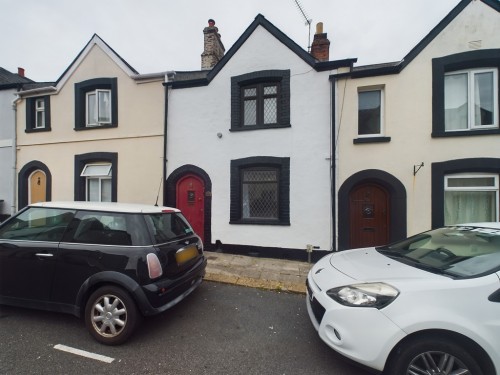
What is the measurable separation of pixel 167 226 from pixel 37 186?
28.0ft

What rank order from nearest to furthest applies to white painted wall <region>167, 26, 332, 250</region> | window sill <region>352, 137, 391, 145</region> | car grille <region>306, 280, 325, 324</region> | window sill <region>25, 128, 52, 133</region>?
car grille <region>306, 280, 325, 324</region>
window sill <region>352, 137, 391, 145</region>
white painted wall <region>167, 26, 332, 250</region>
window sill <region>25, 128, 52, 133</region>

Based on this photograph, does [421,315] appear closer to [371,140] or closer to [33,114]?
[371,140]

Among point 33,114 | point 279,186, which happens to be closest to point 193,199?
point 279,186

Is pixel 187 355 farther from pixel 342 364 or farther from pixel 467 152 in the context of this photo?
pixel 467 152

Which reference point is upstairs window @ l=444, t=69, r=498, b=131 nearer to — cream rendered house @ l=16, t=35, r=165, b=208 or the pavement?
the pavement

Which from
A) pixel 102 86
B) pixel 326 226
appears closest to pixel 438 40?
pixel 326 226

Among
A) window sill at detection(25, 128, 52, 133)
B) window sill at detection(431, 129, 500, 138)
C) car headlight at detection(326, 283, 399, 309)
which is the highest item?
window sill at detection(25, 128, 52, 133)

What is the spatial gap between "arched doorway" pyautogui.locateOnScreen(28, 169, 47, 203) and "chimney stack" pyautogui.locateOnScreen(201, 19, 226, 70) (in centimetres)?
722

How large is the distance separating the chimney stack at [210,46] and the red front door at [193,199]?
15.4ft

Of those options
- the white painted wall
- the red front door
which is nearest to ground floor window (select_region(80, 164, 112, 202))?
the white painted wall

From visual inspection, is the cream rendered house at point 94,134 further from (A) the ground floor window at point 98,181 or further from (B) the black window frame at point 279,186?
(B) the black window frame at point 279,186

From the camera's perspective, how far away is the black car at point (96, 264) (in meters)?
2.80

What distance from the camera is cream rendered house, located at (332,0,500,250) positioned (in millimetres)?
5535

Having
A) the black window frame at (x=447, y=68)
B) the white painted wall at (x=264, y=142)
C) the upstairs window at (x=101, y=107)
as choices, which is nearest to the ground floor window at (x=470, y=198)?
the black window frame at (x=447, y=68)
